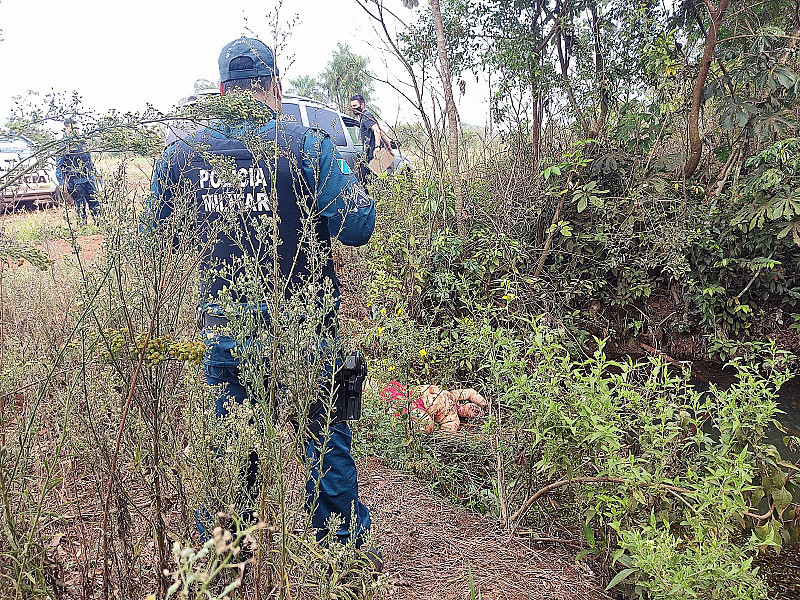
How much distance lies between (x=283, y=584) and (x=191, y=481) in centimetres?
40

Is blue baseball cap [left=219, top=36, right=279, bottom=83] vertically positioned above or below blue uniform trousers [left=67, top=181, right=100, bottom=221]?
above

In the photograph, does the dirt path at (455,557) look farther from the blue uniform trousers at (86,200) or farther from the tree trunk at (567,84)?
the tree trunk at (567,84)

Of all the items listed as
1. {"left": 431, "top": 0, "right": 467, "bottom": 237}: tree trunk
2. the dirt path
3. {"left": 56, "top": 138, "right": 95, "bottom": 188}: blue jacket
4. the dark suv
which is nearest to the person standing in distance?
the dark suv

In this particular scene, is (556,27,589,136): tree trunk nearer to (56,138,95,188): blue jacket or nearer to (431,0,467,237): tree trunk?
(431,0,467,237): tree trunk

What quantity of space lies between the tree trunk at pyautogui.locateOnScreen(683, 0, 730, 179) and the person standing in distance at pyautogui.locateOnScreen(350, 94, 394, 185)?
2.87 meters

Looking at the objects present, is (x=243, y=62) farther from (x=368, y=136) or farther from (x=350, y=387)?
(x=368, y=136)

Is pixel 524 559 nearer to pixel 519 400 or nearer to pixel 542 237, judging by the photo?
Result: pixel 519 400

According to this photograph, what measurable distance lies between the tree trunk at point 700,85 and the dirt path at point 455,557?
4.49m

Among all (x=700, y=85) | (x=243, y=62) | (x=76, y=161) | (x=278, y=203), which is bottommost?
(x=278, y=203)

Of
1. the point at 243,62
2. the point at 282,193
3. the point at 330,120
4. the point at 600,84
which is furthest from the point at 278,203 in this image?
the point at 330,120

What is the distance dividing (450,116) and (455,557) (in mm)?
3902

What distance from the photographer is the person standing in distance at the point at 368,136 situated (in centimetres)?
565

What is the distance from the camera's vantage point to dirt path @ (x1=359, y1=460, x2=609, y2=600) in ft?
7.80

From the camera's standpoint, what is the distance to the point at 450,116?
5.30m
